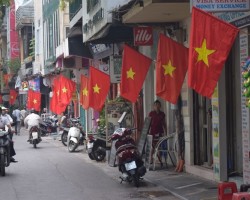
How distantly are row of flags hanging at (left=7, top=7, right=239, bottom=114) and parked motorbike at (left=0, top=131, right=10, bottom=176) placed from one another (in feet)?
11.0

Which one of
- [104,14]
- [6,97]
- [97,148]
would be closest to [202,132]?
[104,14]

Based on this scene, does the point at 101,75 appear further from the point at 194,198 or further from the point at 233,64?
the point at 194,198

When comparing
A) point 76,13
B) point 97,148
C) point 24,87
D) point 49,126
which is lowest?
point 97,148

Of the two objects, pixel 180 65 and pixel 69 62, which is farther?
pixel 69 62

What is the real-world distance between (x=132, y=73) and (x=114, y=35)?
5.32 m

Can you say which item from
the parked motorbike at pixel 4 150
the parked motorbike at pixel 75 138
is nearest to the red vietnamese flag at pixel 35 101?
the parked motorbike at pixel 75 138

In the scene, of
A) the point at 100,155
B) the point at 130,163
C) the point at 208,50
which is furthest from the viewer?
the point at 100,155

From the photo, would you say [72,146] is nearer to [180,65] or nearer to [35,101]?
[180,65]

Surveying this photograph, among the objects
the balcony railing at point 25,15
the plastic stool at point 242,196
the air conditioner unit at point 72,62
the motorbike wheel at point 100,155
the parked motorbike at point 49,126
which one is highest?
the balcony railing at point 25,15

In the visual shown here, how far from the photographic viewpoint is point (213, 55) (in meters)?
9.19

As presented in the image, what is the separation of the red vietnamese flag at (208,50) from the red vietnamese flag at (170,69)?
10.4ft

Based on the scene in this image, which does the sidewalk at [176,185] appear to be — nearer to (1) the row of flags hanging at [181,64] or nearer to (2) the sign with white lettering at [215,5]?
(1) the row of flags hanging at [181,64]

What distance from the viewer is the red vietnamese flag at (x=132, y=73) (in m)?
14.7

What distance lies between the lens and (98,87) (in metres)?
19.2
